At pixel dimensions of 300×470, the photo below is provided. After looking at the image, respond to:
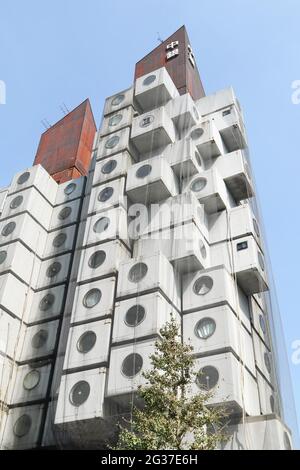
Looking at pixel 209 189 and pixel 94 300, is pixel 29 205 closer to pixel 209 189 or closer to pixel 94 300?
pixel 94 300

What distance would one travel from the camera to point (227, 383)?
25422 mm

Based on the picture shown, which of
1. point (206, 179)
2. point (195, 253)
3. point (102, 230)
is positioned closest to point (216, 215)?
point (206, 179)

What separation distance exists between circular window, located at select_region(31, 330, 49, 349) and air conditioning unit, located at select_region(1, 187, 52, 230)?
33.9ft

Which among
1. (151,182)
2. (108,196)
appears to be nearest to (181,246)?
(151,182)

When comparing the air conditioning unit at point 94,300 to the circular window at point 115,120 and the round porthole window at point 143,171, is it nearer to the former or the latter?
the round porthole window at point 143,171

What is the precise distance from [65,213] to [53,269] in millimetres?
6013

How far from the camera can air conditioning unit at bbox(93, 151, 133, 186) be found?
37138 mm

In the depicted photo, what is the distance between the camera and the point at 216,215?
3606 cm

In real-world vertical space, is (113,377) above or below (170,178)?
below

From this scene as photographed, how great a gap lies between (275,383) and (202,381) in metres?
4.44

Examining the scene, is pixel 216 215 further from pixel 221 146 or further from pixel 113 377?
pixel 113 377

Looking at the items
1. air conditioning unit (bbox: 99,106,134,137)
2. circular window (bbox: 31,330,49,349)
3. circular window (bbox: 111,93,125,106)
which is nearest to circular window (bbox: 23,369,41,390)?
circular window (bbox: 31,330,49,349)

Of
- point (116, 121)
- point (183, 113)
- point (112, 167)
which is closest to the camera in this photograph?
point (112, 167)

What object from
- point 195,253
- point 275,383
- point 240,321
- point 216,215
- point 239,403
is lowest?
point 239,403
